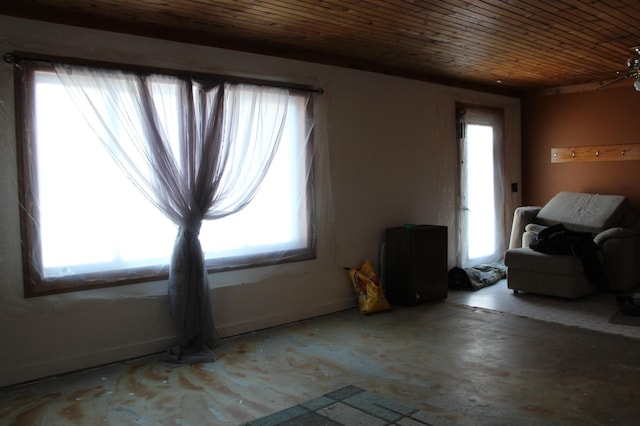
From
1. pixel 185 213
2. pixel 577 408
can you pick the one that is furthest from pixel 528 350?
pixel 185 213

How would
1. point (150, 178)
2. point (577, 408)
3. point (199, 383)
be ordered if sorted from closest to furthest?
point (577, 408) → point (199, 383) → point (150, 178)

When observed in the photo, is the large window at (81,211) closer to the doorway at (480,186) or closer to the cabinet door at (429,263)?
the cabinet door at (429,263)

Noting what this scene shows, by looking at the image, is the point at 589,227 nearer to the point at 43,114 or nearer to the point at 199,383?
the point at 199,383

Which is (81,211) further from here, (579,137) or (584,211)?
(579,137)

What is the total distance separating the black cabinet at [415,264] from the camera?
5.15m

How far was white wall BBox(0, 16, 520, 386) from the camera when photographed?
3395mm

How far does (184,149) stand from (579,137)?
17.1ft

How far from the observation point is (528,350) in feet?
12.6

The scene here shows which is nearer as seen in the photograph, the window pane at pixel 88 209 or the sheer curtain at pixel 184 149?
the window pane at pixel 88 209

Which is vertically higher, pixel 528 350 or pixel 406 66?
pixel 406 66

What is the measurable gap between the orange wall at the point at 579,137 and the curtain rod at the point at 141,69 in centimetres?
380

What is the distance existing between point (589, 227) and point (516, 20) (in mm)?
3030

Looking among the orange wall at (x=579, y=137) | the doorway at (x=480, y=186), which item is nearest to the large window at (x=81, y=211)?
the doorway at (x=480, y=186)

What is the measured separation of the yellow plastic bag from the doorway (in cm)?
168
